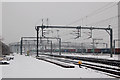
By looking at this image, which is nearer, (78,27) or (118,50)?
(78,27)

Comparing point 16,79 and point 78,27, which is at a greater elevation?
point 78,27

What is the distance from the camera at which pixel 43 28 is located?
146 feet

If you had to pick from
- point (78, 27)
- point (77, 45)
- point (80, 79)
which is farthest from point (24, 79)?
point (77, 45)

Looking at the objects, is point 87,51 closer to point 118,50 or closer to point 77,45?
point 118,50

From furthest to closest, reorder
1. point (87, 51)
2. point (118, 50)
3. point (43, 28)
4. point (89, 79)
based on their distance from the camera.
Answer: point (87, 51)
point (118, 50)
point (43, 28)
point (89, 79)

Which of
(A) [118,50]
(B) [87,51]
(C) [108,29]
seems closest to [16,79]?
(C) [108,29]

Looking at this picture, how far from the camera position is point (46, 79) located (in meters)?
12.9

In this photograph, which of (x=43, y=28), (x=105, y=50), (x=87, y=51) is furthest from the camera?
(x=87, y=51)

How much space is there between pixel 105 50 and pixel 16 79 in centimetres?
7321

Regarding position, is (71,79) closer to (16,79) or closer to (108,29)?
(16,79)

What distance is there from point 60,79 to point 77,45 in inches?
5805

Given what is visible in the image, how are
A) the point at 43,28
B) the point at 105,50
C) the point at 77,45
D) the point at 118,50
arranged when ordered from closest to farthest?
the point at 43,28, the point at 118,50, the point at 105,50, the point at 77,45

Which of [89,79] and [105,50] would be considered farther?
[105,50]

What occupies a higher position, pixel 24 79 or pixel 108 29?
pixel 108 29
